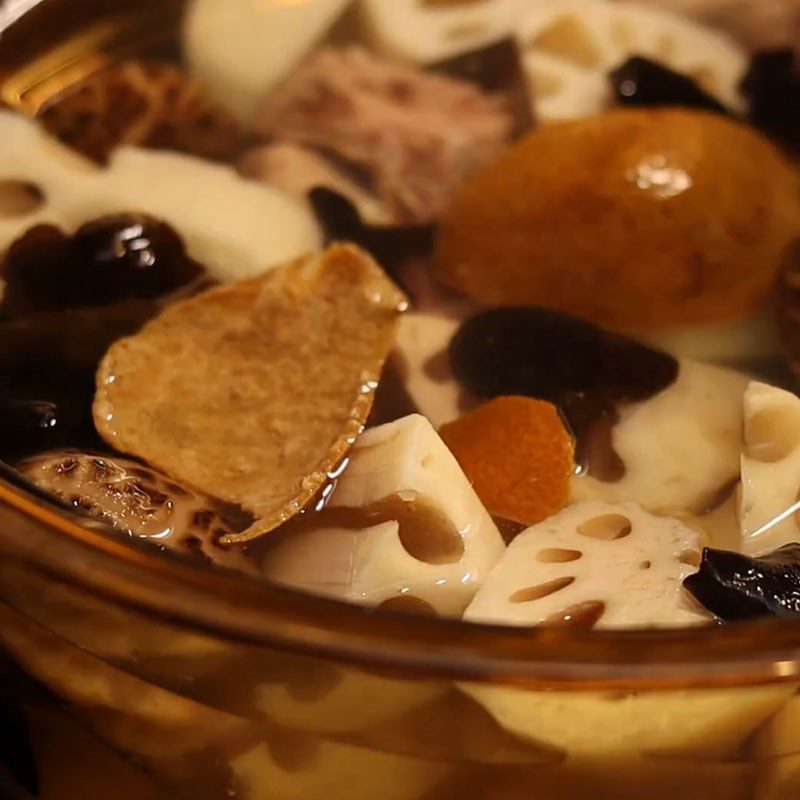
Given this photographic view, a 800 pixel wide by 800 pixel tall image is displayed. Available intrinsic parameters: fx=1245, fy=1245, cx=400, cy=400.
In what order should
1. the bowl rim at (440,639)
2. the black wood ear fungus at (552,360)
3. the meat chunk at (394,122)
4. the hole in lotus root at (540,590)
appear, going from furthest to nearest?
the meat chunk at (394,122), the black wood ear fungus at (552,360), the hole in lotus root at (540,590), the bowl rim at (440,639)

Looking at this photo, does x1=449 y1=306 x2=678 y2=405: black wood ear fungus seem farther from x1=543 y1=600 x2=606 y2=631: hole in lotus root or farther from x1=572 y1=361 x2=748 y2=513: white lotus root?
x1=543 y1=600 x2=606 y2=631: hole in lotus root

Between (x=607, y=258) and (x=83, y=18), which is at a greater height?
(x=83, y=18)

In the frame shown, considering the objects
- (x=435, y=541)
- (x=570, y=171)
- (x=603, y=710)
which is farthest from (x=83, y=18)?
(x=603, y=710)

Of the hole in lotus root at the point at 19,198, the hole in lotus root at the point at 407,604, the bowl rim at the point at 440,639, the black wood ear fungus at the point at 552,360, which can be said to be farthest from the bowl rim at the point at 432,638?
the hole in lotus root at the point at 19,198

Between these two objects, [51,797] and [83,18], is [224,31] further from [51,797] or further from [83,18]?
[51,797]

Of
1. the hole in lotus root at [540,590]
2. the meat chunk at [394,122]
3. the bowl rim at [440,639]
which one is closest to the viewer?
the bowl rim at [440,639]

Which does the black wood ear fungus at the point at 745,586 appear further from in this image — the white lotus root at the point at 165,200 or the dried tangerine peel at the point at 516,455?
the white lotus root at the point at 165,200
